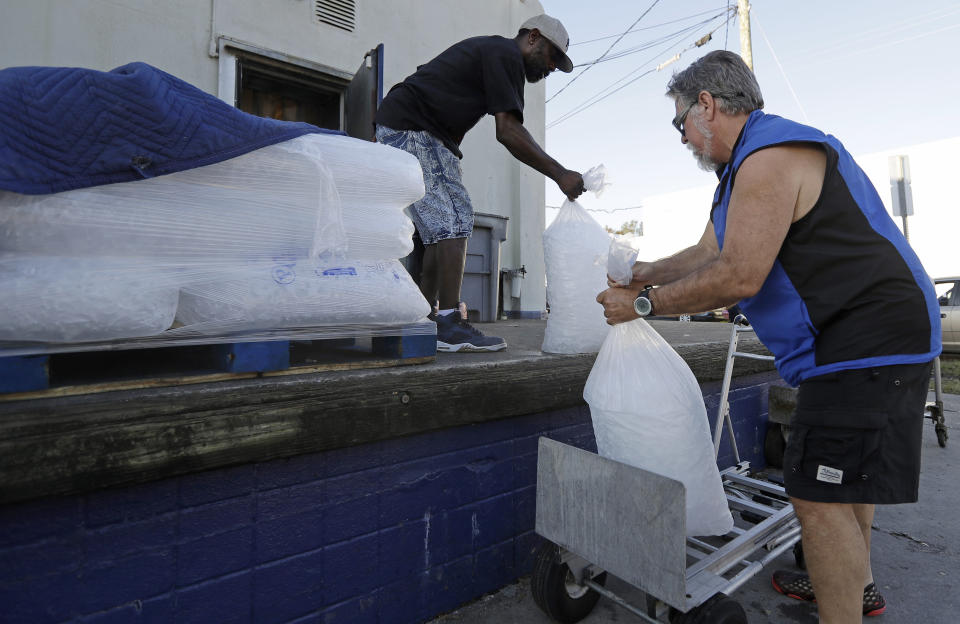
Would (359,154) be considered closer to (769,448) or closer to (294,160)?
(294,160)

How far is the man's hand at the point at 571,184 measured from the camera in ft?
7.29

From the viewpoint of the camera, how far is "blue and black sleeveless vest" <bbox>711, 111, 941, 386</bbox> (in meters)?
1.29

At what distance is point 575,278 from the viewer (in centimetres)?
211

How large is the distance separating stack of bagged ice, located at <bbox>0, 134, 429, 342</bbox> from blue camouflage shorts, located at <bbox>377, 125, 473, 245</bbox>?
2.22ft

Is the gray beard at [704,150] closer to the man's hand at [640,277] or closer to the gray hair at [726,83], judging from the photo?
the gray hair at [726,83]

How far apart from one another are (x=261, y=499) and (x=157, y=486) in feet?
0.81

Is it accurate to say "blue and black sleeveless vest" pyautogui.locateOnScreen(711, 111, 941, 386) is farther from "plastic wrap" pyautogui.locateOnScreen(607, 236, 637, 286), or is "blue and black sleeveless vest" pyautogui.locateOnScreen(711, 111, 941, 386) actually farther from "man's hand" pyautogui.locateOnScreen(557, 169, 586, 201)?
"man's hand" pyautogui.locateOnScreen(557, 169, 586, 201)

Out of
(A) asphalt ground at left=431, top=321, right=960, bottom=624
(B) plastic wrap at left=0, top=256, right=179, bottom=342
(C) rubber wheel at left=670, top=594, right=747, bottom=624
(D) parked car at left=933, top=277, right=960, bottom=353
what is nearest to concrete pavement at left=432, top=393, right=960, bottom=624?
(A) asphalt ground at left=431, top=321, right=960, bottom=624

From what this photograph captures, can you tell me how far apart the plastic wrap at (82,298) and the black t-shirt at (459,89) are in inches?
58.5

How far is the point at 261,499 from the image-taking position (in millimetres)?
1323

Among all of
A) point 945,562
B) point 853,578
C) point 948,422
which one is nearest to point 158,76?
point 853,578

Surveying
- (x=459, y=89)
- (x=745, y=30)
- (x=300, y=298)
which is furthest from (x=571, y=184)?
(x=745, y=30)

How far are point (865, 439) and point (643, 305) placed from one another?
2.09ft

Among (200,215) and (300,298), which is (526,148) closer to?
(300,298)
